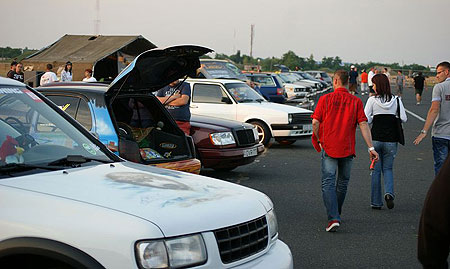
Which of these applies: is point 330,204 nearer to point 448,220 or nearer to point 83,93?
point 83,93

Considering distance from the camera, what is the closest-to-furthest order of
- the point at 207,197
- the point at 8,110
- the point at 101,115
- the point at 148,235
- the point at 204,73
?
the point at 148,235, the point at 207,197, the point at 8,110, the point at 101,115, the point at 204,73

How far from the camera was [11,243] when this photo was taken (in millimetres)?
3250

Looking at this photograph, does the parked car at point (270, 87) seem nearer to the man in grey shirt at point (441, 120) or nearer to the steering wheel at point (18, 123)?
the man in grey shirt at point (441, 120)

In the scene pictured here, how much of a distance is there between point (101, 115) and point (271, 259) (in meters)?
3.89

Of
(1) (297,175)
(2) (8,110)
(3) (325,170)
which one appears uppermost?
(2) (8,110)

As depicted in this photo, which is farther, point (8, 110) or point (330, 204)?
point (330, 204)

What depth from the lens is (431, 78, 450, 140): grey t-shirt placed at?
28.2 ft

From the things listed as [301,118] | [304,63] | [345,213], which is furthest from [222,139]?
[304,63]

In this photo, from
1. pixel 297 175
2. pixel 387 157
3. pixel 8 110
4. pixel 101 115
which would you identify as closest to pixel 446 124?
pixel 387 157

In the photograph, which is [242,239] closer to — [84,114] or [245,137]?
[84,114]

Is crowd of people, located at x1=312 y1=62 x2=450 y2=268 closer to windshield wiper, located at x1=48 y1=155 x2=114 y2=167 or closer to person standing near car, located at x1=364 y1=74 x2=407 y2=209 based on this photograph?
person standing near car, located at x1=364 y1=74 x2=407 y2=209

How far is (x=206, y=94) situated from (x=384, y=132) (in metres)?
7.76

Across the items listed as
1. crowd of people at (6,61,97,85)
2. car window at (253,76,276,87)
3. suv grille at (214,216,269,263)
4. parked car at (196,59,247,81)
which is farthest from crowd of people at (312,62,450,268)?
car window at (253,76,276,87)

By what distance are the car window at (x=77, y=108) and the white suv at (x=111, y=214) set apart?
111 inches
